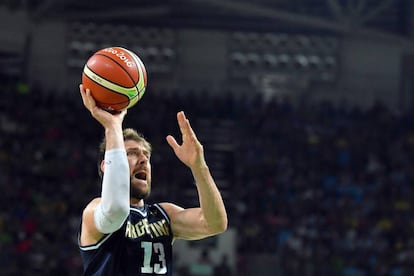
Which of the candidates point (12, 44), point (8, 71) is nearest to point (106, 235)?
point (12, 44)

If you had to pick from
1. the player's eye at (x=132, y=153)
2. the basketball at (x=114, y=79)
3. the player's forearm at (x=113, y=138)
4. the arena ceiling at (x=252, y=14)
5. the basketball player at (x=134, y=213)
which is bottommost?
the basketball player at (x=134, y=213)

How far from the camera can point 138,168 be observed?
184 inches

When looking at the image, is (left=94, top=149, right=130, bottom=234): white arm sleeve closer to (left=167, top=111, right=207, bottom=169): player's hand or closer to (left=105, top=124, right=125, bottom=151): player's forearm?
(left=105, top=124, right=125, bottom=151): player's forearm

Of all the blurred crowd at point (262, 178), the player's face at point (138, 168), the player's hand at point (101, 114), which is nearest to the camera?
the player's hand at point (101, 114)

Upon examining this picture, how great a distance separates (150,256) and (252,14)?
18.3m

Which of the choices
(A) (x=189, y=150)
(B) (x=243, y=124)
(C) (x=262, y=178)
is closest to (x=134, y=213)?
(A) (x=189, y=150)

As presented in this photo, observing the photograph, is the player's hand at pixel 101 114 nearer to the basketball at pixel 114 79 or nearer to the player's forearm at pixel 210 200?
the basketball at pixel 114 79

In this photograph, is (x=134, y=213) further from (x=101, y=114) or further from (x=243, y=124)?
(x=243, y=124)

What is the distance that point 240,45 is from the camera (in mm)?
25359

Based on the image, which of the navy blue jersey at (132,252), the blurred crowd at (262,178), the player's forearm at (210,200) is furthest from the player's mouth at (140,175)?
the blurred crowd at (262,178)

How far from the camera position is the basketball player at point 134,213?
14.1 feet

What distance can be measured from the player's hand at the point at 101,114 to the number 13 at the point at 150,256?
69 centimetres

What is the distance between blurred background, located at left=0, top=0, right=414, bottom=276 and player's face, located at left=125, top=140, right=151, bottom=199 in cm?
1360

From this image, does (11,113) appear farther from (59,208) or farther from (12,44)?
(59,208)
